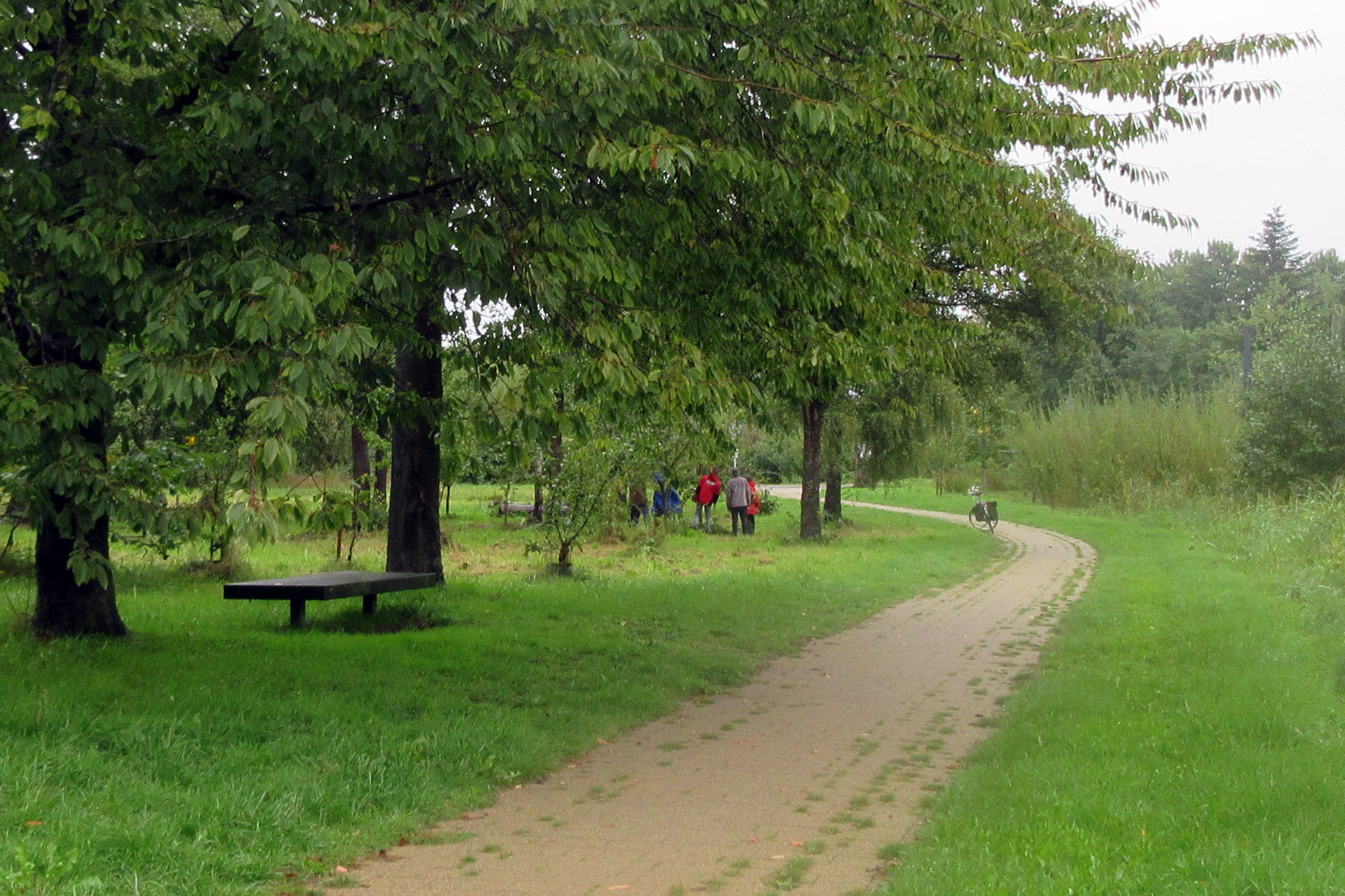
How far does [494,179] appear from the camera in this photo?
7418 mm

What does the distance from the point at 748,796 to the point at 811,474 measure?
1860 cm

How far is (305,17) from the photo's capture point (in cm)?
646

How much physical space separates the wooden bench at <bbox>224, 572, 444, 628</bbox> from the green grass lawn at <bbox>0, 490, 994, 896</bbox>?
0.89 feet

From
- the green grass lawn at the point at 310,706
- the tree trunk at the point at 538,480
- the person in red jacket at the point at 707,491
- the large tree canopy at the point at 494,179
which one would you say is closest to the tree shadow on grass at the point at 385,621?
the green grass lawn at the point at 310,706

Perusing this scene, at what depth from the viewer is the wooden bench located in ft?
33.2

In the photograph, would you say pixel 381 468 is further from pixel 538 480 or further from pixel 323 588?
pixel 323 588

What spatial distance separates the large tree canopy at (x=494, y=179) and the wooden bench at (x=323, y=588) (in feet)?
4.42

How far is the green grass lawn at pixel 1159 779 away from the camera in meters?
4.61

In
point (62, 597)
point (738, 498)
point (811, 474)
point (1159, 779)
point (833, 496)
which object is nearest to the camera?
point (1159, 779)

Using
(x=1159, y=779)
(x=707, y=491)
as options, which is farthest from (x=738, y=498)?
(x=1159, y=779)

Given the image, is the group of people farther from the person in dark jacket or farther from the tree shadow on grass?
the tree shadow on grass

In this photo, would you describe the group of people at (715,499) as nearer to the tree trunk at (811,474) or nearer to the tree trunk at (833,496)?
the tree trunk at (811,474)

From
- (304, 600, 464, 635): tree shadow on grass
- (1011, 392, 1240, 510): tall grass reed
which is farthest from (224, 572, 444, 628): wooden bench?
(1011, 392, 1240, 510): tall grass reed

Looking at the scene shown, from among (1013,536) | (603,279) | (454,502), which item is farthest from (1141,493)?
(603,279)
